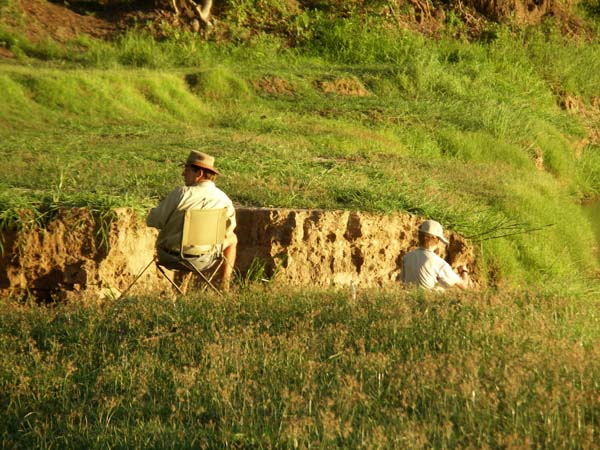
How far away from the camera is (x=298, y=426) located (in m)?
5.70

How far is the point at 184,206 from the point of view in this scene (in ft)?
29.4

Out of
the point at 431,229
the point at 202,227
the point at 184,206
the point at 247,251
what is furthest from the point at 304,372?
the point at 247,251

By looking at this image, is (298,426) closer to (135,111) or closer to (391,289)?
(391,289)

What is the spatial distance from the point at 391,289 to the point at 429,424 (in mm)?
2810

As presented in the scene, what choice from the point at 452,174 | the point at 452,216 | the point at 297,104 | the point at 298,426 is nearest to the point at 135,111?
the point at 297,104

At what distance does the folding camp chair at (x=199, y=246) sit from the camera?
8.89m

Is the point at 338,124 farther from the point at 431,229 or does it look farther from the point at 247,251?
the point at 431,229

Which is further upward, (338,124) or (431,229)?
(431,229)

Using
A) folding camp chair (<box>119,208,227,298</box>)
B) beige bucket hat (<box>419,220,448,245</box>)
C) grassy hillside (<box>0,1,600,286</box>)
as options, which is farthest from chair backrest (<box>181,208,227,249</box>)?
beige bucket hat (<box>419,220,448,245</box>)

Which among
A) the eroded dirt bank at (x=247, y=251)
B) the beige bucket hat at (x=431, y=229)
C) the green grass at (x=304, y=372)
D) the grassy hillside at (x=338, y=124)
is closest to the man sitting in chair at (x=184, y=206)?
the eroded dirt bank at (x=247, y=251)

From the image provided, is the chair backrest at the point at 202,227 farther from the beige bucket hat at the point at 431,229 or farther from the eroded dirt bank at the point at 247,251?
the beige bucket hat at the point at 431,229

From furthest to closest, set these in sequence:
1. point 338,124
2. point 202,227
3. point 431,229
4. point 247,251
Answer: point 338,124 < point 247,251 < point 431,229 < point 202,227

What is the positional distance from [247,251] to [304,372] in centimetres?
417

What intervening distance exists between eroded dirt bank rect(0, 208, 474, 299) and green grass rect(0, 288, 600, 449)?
3.91 feet
